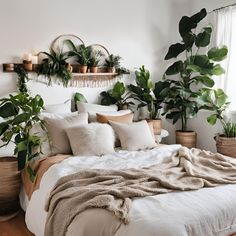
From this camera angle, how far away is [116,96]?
4.15 metres

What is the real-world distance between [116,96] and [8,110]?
1575 millimetres

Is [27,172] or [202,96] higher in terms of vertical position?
[202,96]

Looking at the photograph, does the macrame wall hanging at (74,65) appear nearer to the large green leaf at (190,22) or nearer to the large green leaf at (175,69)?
the large green leaf at (175,69)

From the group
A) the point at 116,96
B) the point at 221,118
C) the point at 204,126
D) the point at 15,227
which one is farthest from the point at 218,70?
the point at 15,227

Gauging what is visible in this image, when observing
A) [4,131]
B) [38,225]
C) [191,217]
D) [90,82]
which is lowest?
[38,225]

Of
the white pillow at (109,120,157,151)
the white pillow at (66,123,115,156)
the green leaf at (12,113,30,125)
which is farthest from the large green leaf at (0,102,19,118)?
the white pillow at (109,120,157,151)

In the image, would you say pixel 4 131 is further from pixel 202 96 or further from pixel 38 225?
pixel 202 96

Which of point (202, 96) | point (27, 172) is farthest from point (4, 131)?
point (202, 96)

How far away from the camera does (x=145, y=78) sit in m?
4.26

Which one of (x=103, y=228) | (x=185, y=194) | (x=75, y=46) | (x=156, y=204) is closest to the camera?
(x=103, y=228)

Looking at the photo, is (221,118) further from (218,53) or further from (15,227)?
(15,227)

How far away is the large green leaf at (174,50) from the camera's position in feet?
14.3

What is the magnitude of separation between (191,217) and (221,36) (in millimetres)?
3208

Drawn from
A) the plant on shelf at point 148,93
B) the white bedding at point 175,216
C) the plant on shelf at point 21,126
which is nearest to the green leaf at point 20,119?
the plant on shelf at point 21,126
